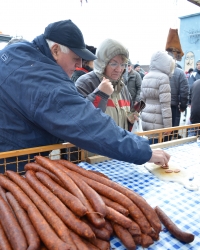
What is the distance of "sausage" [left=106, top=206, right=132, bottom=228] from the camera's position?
51.2 inches

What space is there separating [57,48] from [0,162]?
3.40ft

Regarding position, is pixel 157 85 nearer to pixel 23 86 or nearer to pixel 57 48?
pixel 57 48

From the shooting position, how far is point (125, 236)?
129 centimetres

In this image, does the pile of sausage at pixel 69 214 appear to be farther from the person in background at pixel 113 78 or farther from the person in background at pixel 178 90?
the person in background at pixel 178 90

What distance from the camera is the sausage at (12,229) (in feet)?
3.64

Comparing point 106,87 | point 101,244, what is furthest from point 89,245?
point 106,87

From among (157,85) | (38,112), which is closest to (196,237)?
(38,112)

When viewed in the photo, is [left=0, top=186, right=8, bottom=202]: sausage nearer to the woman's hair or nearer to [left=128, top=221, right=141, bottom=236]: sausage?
[left=128, top=221, right=141, bottom=236]: sausage

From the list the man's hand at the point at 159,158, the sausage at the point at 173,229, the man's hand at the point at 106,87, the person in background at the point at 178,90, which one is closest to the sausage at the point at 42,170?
the sausage at the point at 173,229

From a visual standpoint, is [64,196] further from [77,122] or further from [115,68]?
[115,68]

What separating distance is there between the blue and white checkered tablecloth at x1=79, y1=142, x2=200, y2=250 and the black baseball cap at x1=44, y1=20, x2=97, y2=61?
1.06 meters

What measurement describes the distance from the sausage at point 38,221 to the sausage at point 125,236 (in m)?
0.35

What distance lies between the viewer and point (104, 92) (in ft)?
9.00

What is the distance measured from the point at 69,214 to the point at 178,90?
495 centimetres
